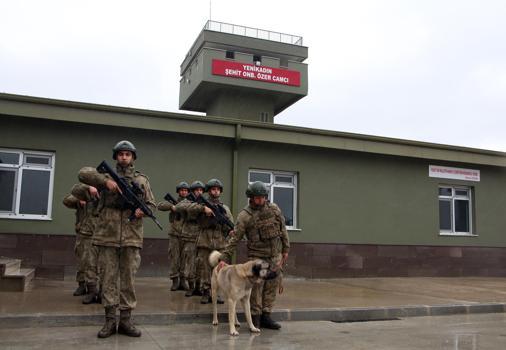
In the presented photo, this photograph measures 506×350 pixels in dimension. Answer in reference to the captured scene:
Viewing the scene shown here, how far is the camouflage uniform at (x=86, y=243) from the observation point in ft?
26.5

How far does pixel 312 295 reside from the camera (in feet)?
31.7

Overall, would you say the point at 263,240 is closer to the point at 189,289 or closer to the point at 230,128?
the point at 189,289

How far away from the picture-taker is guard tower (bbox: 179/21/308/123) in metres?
27.9

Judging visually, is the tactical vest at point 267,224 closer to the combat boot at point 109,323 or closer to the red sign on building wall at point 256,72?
the combat boot at point 109,323

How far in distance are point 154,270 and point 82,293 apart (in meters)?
3.32

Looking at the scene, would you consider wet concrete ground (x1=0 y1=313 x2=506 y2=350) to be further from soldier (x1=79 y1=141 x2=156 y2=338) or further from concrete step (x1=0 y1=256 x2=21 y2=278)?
concrete step (x1=0 y1=256 x2=21 y2=278)

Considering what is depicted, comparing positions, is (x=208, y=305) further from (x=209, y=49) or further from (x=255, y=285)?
(x=209, y=49)

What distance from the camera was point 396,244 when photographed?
14.4m

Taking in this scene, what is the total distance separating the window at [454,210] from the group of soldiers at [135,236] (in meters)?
9.10

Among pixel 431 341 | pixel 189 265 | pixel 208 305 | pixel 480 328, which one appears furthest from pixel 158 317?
pixel 480 328

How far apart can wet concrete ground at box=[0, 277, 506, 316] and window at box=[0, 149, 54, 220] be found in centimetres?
176

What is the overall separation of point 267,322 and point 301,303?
177cm

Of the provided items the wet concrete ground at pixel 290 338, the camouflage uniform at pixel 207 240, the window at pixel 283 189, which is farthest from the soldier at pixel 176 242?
the window at pixel 283 189

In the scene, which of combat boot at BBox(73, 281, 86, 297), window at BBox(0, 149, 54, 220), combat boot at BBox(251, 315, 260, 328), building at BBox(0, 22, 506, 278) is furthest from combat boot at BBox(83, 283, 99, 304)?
window at BBox(0, 149, 54, 220)
